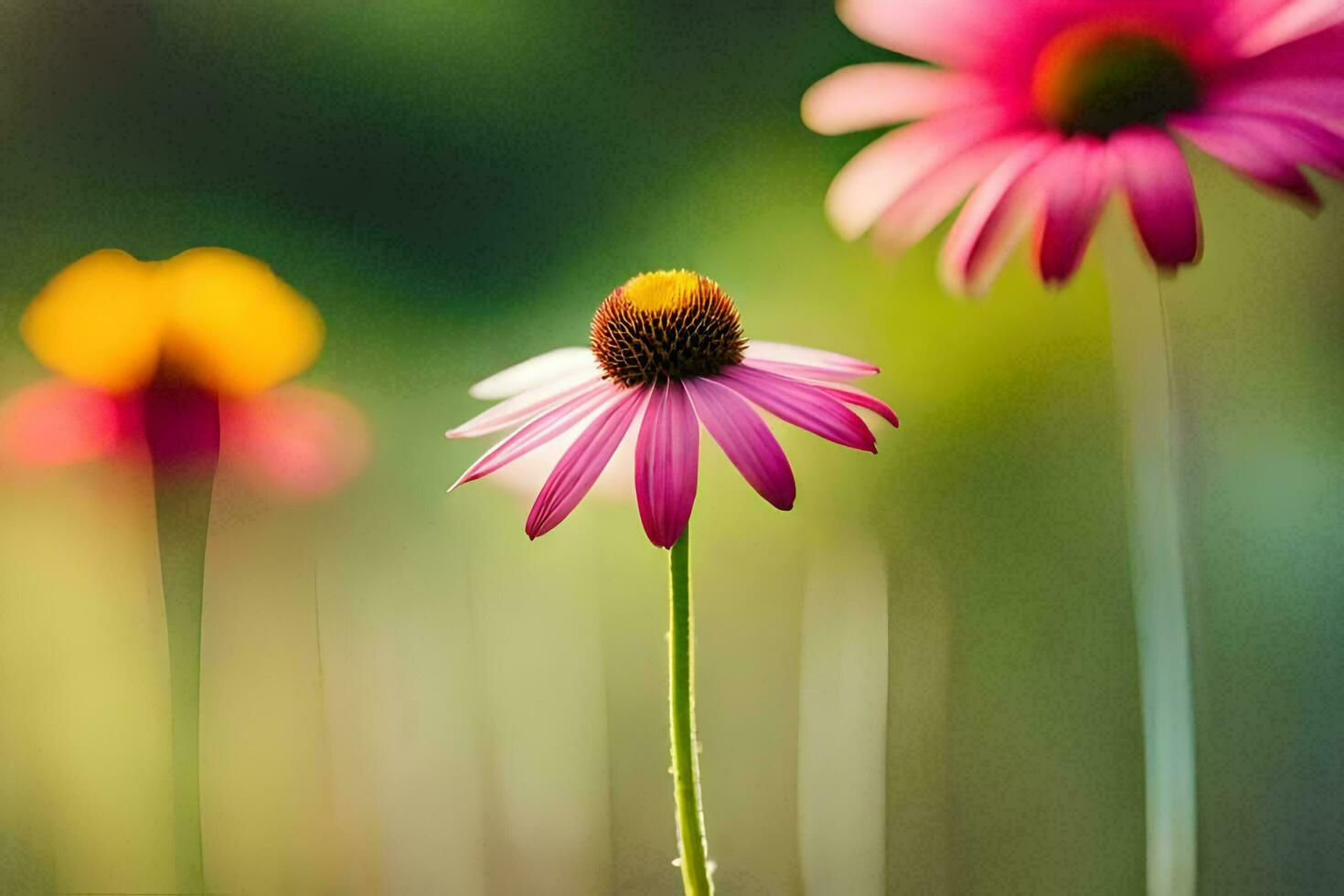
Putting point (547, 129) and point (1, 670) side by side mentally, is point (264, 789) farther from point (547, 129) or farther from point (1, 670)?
point (547, 129)

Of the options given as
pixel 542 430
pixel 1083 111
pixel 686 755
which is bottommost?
pixel 686 755

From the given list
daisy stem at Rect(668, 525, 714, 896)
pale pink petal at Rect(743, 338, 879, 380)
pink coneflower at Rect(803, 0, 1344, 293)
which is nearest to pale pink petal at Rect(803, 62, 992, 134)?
pink coneflower at Rect(803, 0, 1344, 293)

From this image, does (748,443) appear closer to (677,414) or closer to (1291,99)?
(677,414)

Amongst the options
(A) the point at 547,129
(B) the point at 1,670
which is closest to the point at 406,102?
(A) the point at 547,129

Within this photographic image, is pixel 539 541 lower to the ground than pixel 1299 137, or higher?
lower

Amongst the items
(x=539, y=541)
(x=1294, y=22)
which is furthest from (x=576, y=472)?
(x=1294, y=22)
